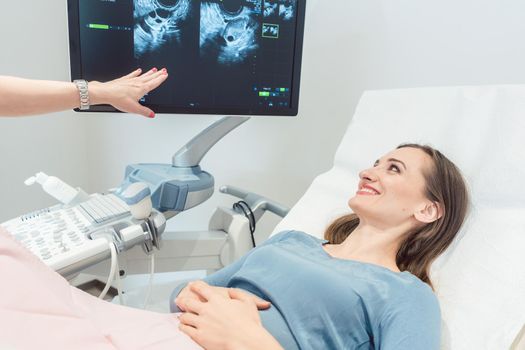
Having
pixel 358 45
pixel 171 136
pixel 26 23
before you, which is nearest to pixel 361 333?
pixel 358 45

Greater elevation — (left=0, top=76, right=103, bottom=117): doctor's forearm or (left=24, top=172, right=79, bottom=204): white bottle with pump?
(left=0, top=76, right=103, bottom=117): doctor's forearm

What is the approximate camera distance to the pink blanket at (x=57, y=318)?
0.65 metres

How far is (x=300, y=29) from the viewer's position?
4.65 ft

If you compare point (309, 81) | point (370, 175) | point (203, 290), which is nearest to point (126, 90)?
point (203, 290)

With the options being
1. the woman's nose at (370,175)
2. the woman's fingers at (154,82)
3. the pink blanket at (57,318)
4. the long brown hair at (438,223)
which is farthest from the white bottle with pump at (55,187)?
the long brown hair at (438,223)

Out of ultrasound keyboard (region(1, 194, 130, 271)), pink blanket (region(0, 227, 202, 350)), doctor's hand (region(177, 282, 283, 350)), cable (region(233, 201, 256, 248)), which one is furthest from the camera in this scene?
cable (region(233, 201, 256, 248))

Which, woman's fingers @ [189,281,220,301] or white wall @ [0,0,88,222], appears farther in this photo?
white wall @ [0,0,88,222]

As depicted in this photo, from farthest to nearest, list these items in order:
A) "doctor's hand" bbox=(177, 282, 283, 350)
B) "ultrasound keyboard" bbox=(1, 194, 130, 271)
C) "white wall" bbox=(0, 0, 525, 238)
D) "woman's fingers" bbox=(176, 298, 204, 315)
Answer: "white wall" bbox=(0, 0, 525, 238), "ultrasound keyboard" bbox=(1, 194, 130, 271), "woman's fingers" bbox=(176, 298, 204, 315), "doctor's hand" bbox=(177, 282, 283, 350)

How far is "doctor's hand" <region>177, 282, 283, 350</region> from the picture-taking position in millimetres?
784

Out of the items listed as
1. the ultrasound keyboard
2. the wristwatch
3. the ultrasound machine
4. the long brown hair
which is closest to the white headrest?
the long brown hair

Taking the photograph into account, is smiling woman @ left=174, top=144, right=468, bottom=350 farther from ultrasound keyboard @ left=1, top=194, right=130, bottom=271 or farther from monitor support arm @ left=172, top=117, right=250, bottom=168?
monitor support arm @ left=172, top=117, right=250, bottom=168

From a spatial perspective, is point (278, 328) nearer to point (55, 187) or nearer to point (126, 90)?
point (126, 90)

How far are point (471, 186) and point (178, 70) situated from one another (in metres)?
0.90

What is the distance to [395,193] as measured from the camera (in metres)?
1.03
